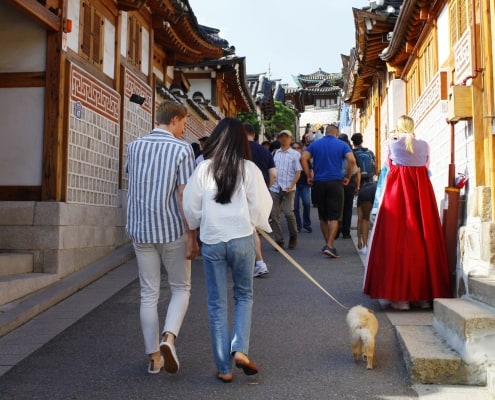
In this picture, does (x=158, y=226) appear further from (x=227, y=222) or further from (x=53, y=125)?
(x=53, y=125)

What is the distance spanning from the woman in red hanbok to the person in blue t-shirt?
329 centimetres

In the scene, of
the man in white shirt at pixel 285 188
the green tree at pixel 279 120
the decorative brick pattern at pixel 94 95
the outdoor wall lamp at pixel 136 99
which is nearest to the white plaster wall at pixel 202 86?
the outdoor wall lamp at pixel 136 99

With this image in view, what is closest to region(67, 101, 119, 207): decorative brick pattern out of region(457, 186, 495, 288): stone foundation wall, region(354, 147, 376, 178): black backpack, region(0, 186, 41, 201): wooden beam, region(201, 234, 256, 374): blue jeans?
region(0, 186, 41, 201): wooden beam

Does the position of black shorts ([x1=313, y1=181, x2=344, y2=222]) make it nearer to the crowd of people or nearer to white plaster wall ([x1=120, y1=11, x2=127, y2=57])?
white plaster wall ([x1=120, y1=11, x2=127, y2=57])

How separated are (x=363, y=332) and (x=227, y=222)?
1257 millimetres

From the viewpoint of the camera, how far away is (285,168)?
10.6 metres

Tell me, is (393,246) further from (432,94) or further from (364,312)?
(432,94)

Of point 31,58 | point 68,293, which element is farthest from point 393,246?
point 31,58

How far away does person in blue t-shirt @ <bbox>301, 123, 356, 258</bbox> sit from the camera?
927 cm

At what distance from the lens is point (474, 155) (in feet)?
18.2

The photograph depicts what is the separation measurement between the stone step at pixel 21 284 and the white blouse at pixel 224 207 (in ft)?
9.68

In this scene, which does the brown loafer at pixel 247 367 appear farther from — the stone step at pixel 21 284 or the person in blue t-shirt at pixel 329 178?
the person in blue t-shirt at pixel 329 178

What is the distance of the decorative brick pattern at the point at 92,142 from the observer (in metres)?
8.00

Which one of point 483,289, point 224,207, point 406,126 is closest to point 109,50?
point 406,126
